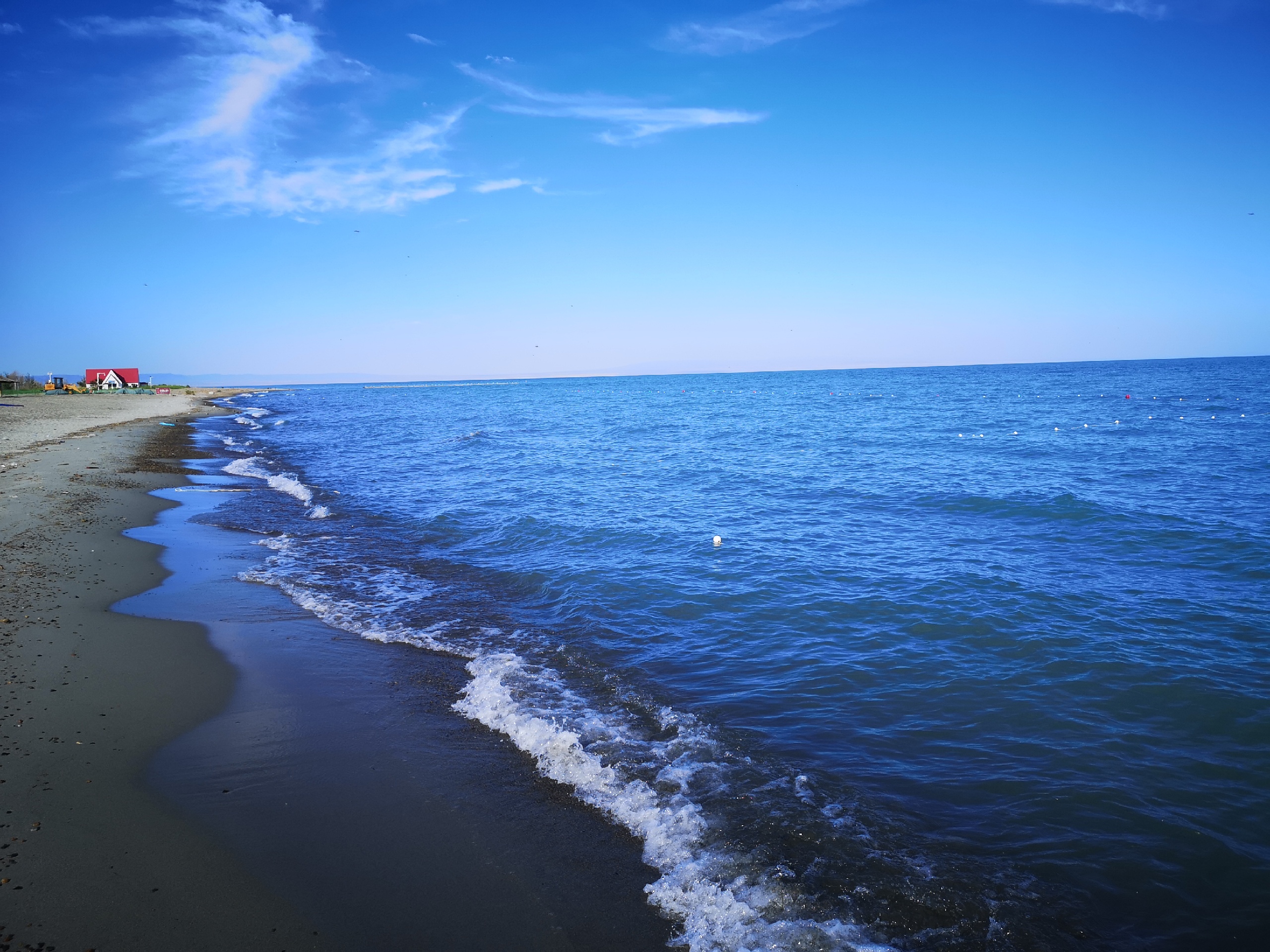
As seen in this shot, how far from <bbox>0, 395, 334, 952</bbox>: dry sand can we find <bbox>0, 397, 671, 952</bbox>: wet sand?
19mm

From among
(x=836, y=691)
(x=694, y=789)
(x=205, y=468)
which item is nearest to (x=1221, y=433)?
(x=836, y=691)

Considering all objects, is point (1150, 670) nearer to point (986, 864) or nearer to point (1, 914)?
point (986, 864)

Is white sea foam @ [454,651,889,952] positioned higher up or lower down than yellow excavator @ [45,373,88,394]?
lower down

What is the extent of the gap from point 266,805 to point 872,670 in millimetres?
7078

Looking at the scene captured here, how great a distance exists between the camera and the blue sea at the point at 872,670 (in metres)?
4.89

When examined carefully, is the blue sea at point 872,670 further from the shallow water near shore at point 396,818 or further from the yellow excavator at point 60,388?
the yellow excavator at point 60,388

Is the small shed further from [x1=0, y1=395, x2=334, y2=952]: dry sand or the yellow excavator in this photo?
[x1=0, y1=395, x2=334, y2=952]: dry sand

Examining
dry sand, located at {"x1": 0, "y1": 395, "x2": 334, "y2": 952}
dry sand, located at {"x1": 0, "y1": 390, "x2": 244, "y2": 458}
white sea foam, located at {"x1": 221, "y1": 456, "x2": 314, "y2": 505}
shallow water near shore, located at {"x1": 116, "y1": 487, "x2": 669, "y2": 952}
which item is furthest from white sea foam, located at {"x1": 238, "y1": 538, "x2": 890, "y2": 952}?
dry sand, located at {"x1": 0, "y1": 390, "x2": 244, "y2": 458}

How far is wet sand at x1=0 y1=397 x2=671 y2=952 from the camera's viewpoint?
426 centimetres

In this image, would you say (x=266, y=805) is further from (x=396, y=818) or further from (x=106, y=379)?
(x=106, y=379)

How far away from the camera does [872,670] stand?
873 cm

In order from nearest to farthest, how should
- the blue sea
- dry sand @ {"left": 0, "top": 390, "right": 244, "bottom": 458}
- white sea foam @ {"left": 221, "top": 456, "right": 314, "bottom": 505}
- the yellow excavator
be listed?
the blue sea → white sea foam @ {"left": 221, "top": 456, "right": 314, "bottom": 505} → dry sand @ {"left": 0, "top": 390, "right": 244, "bottom": 458} → the yellow excavator

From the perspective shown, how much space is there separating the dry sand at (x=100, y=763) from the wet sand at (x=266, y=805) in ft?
0.06

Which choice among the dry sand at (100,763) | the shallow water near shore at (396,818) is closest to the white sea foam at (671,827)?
the shallow water near shore at (396,818)
